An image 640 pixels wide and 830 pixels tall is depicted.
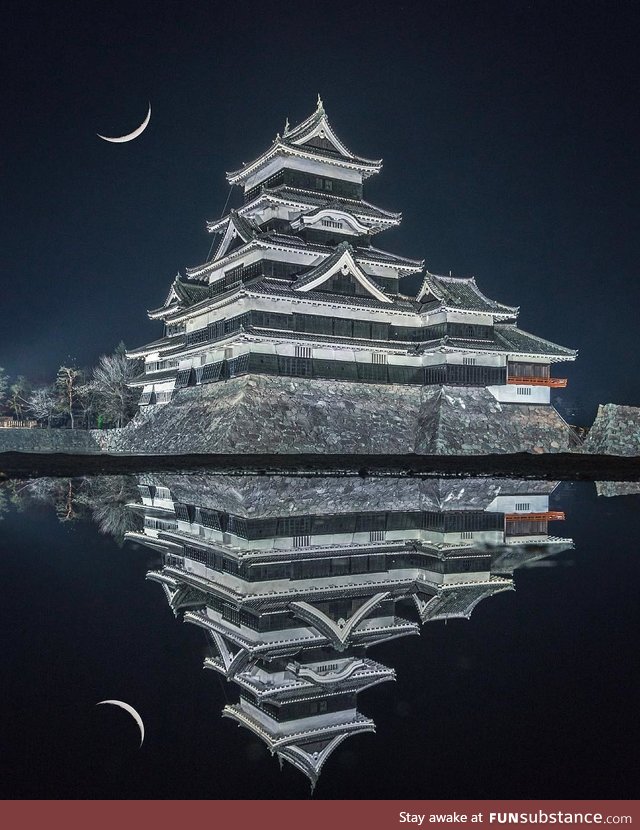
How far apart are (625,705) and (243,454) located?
989 inches

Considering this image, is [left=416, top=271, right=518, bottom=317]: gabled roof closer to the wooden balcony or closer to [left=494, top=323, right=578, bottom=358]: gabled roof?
[left=494, top=323, right=578, bottom=358]: gabled roof

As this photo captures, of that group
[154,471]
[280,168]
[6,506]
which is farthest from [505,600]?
[280,168]

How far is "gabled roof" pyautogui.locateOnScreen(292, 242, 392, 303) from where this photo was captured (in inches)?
1281

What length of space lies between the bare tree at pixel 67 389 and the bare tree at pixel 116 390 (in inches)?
81.9

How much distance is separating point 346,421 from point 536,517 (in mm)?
19981

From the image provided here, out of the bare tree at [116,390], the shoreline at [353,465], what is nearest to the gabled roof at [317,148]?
the shoreline at [353,465]

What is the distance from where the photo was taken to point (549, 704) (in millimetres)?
3621

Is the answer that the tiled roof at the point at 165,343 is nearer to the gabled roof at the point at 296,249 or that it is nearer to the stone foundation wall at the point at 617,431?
the gabled roof at the point at 296,249

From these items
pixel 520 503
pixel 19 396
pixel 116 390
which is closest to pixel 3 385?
pixel 19 396

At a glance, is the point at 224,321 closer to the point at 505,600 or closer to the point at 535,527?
the point at 535,527

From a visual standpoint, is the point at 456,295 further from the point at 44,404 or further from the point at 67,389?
the point at 44,404

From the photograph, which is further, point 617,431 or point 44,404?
point 44,404

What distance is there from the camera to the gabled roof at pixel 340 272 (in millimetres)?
32531

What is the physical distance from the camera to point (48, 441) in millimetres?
43875
